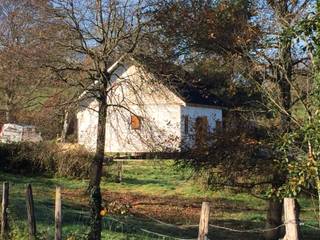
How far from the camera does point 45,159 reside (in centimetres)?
2905

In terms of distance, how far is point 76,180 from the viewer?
28.4 m

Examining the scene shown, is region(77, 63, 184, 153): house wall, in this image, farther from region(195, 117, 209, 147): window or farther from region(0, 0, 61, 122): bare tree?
region(0, 0, 61, 122): bare tree

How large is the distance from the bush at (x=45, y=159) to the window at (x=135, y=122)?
815 cm

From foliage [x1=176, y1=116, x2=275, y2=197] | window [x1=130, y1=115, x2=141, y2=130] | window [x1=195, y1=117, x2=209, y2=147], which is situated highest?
window [x1=130, y1=115, x2=141, y2=130]

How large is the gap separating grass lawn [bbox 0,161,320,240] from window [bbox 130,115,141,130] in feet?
6.18

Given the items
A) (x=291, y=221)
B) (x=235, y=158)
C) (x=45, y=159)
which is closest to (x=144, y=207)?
(x=235, y=158)

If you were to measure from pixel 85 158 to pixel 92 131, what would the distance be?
813 cm

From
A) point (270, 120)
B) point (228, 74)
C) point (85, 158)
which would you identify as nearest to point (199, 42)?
point (228, 74)

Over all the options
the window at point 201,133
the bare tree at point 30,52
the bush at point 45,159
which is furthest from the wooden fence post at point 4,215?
the bush at point 45,159

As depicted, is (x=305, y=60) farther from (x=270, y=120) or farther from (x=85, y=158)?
(x=85, y=158)

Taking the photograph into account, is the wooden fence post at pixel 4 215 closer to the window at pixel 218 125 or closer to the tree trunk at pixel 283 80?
the tree trunk at pixel 283 80

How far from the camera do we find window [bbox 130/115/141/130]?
18850mm

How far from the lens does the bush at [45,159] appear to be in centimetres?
2796

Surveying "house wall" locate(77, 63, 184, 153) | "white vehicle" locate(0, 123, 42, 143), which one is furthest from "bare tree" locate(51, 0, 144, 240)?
"white vehicle" locate(0, 123, 42, 143)
